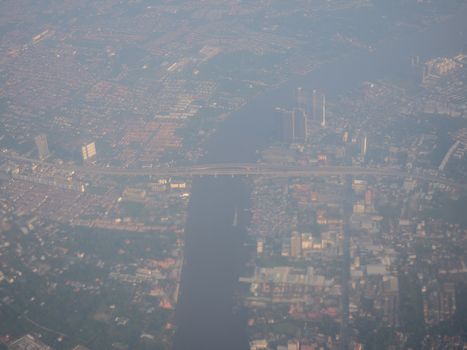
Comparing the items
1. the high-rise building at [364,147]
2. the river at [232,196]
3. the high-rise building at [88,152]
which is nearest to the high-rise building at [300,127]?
the river at [232,196]

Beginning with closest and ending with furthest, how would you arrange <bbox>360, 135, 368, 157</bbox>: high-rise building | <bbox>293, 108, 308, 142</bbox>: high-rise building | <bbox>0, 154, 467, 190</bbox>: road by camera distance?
1. <bbox>0, 154, 467, 190</bbox>: road
2. <bbox>360, 135, 368, 157</bbox>: high-rise building
3. <bbox>293, 108, 308, 142</bbox>: high-rise building

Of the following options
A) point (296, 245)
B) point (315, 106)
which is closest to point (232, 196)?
point (296, 245)

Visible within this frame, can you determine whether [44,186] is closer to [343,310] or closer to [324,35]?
[343,310]

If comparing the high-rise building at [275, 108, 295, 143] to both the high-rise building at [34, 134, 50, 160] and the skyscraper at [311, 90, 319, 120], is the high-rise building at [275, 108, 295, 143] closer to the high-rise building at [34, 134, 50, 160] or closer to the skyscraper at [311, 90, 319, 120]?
the skyscraper at [311, 90, 319, 120]

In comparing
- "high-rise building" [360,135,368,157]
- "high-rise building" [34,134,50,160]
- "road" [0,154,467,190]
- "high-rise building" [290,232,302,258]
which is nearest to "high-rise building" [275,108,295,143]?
"road" [0,154,467,190]

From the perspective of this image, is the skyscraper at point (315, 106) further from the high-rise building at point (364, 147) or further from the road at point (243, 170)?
the road at point (243, 170)

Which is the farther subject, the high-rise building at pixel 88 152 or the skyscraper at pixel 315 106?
the skyscraper at pixel 315 106
